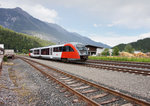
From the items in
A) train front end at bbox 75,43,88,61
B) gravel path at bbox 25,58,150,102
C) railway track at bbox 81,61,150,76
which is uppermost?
train front end at bbox 75,43,88,61

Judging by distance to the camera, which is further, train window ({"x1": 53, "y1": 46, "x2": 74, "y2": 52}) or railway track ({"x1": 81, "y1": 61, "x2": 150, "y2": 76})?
train window ({"x1": 53, "y1": 46, "x2": 74, "y2": 52})

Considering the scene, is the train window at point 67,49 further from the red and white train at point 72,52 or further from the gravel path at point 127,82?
the gravel path at point 127,82

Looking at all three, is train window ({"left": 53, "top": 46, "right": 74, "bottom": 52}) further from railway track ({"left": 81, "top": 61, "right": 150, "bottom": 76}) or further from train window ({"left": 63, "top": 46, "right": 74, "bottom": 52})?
railway track ({"left": 81, "top": 61, "right": 150, "bottom": 76})

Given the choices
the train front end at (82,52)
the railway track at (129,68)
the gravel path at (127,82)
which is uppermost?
the train front end at (82,52)

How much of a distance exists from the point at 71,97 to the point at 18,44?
436 ft

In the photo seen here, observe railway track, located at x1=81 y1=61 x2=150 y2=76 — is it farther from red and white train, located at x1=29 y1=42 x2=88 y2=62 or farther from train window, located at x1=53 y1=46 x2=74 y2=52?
train window, located at x1=53 y1=46 x2=74 y2=52

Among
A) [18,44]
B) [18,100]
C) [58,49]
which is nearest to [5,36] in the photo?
[18,44]

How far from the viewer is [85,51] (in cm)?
1506

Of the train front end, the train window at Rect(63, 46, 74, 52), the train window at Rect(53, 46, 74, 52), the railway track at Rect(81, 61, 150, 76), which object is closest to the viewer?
the railway track at Rect(81, 61, 150, 76)

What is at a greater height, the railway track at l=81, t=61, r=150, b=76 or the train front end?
the train front end

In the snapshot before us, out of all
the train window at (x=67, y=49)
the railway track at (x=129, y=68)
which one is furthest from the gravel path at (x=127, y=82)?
the train window at (x=67, y=49)

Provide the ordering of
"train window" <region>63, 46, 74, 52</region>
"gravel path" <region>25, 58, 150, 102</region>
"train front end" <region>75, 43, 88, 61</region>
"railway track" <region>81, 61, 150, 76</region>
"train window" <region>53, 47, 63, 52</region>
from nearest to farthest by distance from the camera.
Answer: "gravel path" <region>25, 58, 150, 102</region> < "railway track" <region>81, 61, 150, 76</region> < "train front end" <region>75, 43, 88, 61</region> < "train window" <region>63, 46, 74, 52</region> < "train window" <region>53, 47, 63, 52</region>

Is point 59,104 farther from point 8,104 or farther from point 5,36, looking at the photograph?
point 5,36

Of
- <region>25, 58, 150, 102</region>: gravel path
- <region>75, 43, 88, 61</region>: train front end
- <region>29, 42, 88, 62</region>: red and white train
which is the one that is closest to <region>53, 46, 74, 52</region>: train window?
<region>29, 42, 88, 62</region>: red and white train
